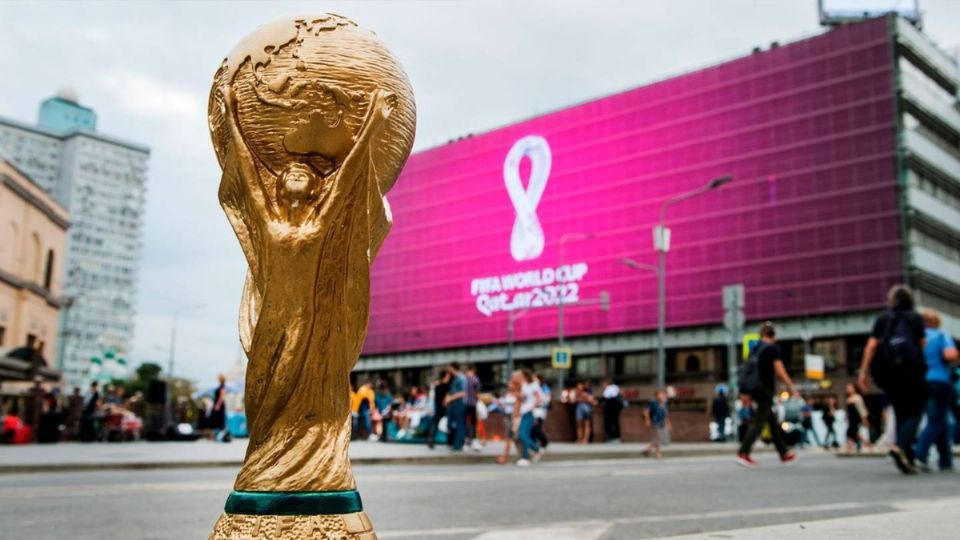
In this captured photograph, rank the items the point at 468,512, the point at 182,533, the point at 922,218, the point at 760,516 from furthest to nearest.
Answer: the point at 922,218, the point at 468,512, the point at 760,516, the point at 182,533

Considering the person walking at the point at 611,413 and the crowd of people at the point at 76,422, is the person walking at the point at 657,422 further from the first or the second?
the crowd of people at the point at 76,422

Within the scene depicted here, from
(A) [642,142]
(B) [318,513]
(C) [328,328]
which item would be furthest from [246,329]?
(A) [642,142]

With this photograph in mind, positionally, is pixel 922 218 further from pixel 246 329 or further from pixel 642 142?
pixel 246 329

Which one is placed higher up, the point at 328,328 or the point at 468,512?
the point at 328,328

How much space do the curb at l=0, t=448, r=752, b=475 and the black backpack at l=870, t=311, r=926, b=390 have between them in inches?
290

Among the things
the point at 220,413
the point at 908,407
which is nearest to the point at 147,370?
the point at 220,413

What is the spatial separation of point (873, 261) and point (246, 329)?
191 feet

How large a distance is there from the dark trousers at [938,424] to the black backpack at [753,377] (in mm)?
1761

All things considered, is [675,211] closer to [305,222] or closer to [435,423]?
[435,423]

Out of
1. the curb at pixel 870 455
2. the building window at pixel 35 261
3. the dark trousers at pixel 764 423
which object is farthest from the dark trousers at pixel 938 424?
the building window at pixel 35 261

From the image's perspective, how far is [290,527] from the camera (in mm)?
1871

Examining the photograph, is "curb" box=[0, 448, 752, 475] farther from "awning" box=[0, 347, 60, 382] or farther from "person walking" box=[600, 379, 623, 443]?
"awning" box=[0, 347, 60, 382]

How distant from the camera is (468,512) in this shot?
19.4 feet

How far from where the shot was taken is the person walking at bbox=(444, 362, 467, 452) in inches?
656
